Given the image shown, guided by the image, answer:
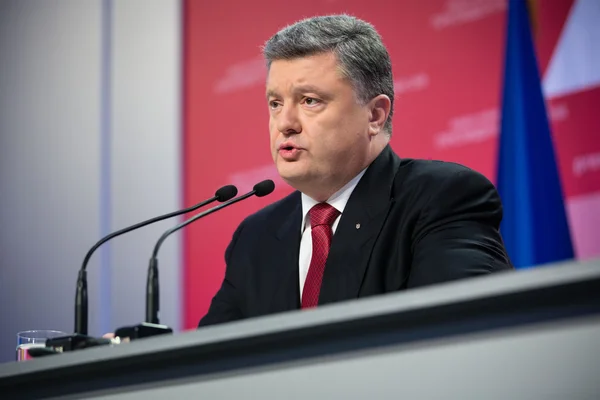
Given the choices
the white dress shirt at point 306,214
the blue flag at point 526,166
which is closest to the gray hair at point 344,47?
the white dress shirt at point 306,214

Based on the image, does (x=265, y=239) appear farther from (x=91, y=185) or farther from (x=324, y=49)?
(x=91, y=185)

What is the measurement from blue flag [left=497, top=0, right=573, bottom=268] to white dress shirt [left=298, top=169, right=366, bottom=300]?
3.74 ft

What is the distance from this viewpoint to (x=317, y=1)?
4.12m

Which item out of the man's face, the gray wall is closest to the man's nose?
the man's face

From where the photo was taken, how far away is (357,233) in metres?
2.20

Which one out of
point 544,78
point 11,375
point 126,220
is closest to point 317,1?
point 544,78

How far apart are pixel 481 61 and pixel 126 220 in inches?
87.4

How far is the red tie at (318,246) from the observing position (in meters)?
2.20

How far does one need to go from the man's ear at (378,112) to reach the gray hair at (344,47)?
2 cm

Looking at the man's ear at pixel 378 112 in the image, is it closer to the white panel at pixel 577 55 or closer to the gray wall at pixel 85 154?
the white panel at pixel 577 55

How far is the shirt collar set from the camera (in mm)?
2352

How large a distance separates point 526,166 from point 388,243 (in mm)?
1359

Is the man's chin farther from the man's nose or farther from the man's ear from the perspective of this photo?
the man's ear

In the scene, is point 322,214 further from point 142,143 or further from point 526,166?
point 142,143
